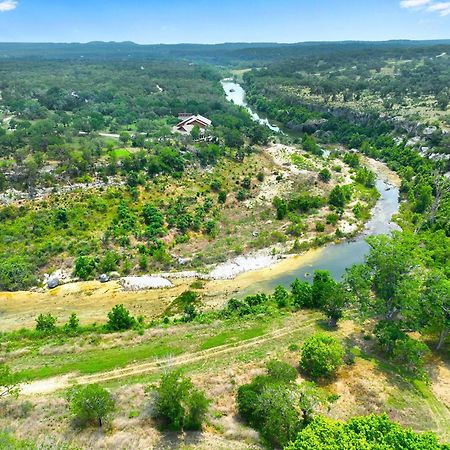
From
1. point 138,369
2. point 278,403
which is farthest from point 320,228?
point 278,403

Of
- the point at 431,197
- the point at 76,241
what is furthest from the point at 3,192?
the point at 431,197

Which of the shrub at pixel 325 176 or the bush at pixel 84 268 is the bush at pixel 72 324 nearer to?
the bush at pixel 84 268

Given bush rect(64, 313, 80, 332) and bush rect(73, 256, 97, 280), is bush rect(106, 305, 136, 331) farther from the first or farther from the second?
bush rect(73, 256, 97, 280)

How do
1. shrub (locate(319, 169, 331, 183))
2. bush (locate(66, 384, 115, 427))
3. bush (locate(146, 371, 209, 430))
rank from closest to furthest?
bush (locate(66, 384, 115, 427))
bush (locate(146, 371, 209, 430))
shrub (locate(319, 169, 331, 183))

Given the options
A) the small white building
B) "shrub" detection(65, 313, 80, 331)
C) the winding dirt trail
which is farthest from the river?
"shrub" detection(65, 313, 80, 331)

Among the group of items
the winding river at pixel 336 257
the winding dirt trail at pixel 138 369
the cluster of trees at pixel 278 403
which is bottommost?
the winding river at pixel 336 257

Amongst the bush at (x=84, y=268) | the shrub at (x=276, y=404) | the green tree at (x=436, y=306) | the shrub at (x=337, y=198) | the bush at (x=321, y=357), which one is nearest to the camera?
the shrub at (x=276, y=404)

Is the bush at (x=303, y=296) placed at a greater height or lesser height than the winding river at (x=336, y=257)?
greater

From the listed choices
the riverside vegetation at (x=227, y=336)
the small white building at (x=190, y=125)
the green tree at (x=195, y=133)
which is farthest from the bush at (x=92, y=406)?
the small white building at (x=190, y=125)
